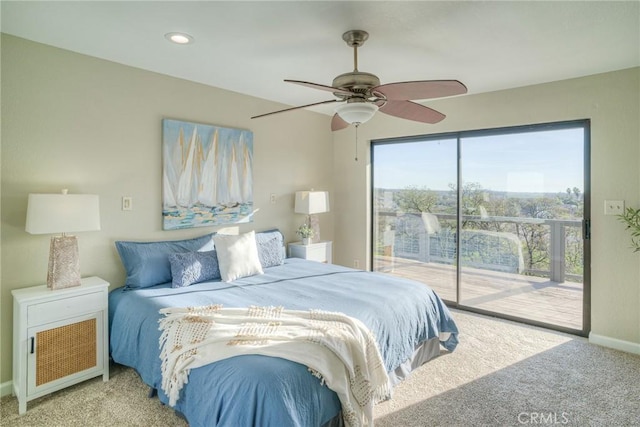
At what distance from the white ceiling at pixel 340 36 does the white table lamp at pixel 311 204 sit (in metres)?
1.54

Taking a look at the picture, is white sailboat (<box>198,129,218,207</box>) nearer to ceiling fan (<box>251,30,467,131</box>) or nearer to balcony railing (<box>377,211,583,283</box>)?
ceiling fan (<box>251,30,467,131</box>)

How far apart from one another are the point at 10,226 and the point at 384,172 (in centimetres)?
399

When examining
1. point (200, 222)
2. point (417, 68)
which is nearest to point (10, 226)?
point (200, 222)

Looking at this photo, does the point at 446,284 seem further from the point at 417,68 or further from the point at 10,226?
the point at 10,226

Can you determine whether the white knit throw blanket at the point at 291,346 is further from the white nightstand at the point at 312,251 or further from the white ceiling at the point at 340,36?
the white nightstand at the point at 312,251

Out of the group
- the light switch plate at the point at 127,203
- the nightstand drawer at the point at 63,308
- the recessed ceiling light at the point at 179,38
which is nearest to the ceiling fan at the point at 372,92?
the recessed ceiling light at the point at 179,38

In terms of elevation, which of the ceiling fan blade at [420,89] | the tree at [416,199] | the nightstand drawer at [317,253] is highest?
the ceiling fan blade at [420,89]

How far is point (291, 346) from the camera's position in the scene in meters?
1.79

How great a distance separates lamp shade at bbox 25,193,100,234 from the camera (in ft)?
7.73

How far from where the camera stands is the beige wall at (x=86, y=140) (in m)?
2.49

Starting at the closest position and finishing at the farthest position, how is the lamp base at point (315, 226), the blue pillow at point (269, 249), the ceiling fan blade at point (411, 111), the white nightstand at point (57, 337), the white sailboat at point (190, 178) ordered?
the white nightstand at point (57, 337), the ceiling fan blade at point (411, 111), the white sailboat at point (190, 178), the blue pillow at point (269, 249), the lamp base at point (315, 226)

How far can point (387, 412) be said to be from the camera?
2.26m

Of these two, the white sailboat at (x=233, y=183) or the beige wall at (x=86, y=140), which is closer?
the beige wall at (x=86, y=140)

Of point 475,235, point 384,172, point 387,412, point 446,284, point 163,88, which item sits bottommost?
point 387,412
